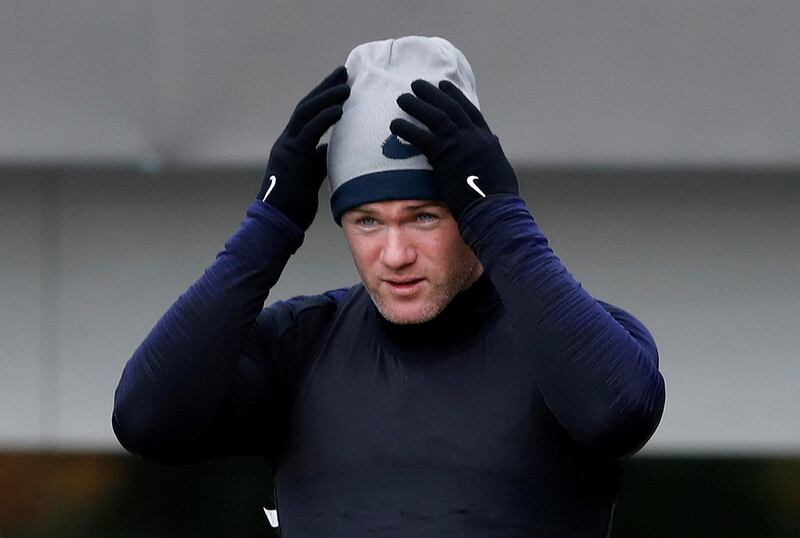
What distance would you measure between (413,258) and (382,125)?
19 cm

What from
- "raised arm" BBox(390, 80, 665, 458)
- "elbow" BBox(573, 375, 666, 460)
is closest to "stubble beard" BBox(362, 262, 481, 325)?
"raised arm" BBox(390, 80, 665, 458)

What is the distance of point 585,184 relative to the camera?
11.5 ft

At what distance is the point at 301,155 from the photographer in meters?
2.07

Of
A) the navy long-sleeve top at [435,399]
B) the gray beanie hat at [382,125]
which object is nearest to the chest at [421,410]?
the navy long-sleeve top at [435,399]

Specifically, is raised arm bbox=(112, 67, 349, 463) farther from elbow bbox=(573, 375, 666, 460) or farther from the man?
elbow bbox=(573, 375, 666, 460)

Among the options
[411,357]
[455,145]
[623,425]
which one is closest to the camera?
[623,425]

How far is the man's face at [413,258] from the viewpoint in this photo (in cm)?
202

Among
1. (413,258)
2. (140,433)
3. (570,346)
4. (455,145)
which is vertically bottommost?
(140,433)

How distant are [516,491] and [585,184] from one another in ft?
5.40

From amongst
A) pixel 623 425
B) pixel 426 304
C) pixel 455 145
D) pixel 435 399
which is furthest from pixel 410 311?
pixel 623 425

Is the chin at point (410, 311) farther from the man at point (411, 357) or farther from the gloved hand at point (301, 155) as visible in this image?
the gloved hand at point (301, 155)

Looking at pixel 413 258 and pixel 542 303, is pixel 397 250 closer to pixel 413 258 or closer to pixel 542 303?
pixel 413 258

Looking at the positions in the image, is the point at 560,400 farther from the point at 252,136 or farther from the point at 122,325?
the point at 122,325

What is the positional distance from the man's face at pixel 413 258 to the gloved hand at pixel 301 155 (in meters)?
0.09
